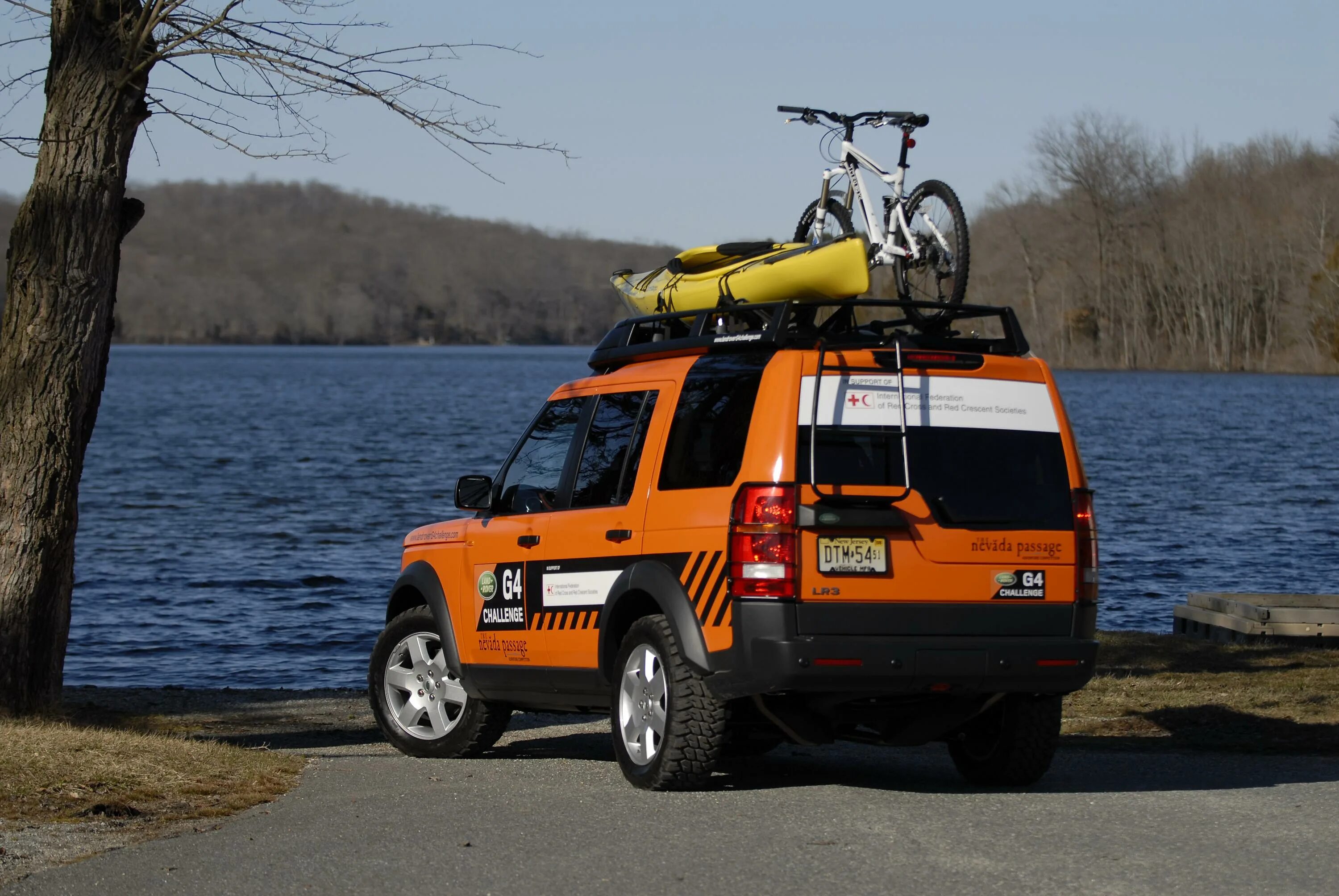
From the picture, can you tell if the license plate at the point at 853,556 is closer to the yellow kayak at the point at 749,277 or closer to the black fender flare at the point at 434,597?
the yellow kayak at the point at 749,277

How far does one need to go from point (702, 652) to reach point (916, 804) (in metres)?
1.19

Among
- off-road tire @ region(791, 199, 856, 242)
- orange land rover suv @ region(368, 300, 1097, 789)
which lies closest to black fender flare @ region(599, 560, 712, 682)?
orange land rover suv @ region(368, 300, 1097, 789)

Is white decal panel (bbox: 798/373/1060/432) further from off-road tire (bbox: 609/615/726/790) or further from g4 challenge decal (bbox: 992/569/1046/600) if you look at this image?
off-road tire (bbox: 609/615/726/790)

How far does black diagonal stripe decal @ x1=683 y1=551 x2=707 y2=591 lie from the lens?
7.73m

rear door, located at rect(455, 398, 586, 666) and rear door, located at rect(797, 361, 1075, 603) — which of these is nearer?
rear door, located at rect(797, 361, 1075, 603)

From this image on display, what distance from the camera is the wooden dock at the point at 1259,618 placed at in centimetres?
1565

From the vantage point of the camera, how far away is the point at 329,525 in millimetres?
36844

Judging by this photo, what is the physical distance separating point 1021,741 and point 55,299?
6279mm

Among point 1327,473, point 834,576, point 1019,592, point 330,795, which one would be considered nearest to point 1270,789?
point 1019,592

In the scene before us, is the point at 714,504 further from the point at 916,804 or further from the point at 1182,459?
the point at 1182,459

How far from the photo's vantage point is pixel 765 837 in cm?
695

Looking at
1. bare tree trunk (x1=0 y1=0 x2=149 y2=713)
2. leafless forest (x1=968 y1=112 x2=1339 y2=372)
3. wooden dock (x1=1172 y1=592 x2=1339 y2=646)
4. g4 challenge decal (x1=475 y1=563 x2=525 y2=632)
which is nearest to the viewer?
g4 challenge decal (x1=475 y1=563 x2=525 y2=632)

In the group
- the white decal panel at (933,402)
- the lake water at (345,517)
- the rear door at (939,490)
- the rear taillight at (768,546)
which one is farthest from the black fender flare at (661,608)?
the lake water at (345,517)

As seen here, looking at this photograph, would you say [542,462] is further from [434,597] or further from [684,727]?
[684,727]
